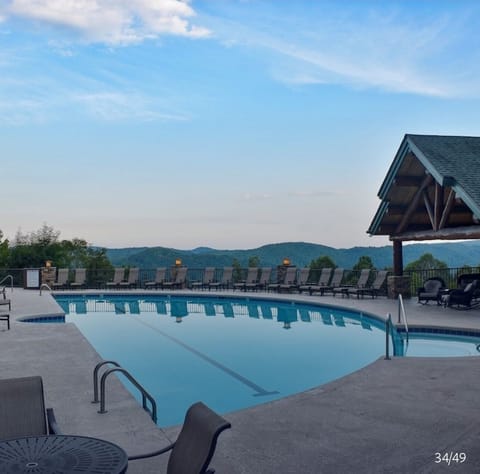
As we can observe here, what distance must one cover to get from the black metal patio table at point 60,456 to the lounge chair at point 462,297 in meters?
12.5

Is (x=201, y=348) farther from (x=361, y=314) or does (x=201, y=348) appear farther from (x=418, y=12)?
(x=418, y=12)

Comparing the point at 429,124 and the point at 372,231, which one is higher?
the point at 429,124

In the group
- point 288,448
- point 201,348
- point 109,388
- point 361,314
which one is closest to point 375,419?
point 288,448

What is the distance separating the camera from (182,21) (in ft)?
44.9

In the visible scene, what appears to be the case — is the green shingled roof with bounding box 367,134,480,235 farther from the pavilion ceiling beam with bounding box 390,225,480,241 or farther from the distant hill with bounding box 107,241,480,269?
the distant hill with bounding box 107,241,480,269

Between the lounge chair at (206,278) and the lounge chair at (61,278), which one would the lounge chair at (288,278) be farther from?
the lounge chair at (61,278)

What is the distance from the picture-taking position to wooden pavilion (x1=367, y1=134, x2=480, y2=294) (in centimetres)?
1320

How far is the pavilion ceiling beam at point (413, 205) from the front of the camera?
617 inches

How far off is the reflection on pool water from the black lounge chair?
143 inches

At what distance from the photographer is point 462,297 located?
45.5 feet

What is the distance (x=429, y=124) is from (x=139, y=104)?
11671 millimetres

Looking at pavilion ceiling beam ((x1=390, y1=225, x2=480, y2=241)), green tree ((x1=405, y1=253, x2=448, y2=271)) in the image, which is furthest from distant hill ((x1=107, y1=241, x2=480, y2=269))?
pavilion ceiling beam ((x1=390, y1=225, x2=480, y2=241))

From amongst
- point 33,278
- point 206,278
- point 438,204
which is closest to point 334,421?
point 438,204

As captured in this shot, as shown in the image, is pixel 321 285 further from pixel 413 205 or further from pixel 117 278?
pixel 117 278
